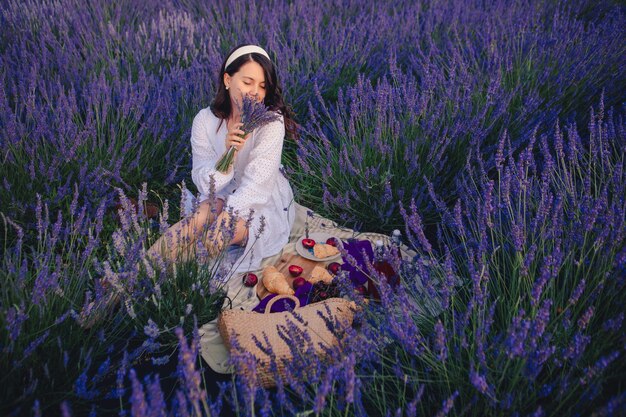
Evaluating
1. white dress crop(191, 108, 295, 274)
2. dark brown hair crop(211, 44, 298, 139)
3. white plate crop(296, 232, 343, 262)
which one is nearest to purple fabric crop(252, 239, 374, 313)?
white plate crop(296, 232, 343, 262)

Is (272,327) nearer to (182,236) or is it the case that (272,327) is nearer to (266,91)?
(182,236)

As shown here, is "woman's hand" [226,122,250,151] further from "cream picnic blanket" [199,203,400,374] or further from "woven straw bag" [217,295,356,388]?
"woven straw bag" [217,295,356,388]

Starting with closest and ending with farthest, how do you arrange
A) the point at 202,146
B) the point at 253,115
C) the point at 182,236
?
the point at 182,236 < the point at 253,115 < the point at 202,146

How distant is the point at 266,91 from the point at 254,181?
1.66 ft

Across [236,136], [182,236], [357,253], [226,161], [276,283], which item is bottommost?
[276,283]

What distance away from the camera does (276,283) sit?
7.34 ft

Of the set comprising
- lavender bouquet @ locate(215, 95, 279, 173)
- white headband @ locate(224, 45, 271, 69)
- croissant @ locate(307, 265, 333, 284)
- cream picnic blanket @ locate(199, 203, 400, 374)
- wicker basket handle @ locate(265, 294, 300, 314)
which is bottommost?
cream picnic blanket @ locate(199, 203, 400, 374)

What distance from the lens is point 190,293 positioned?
74.7 inches

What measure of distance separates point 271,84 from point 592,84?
7.57ft

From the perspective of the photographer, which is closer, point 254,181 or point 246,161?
point 254,181

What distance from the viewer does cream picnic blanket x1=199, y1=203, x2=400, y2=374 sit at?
1914 millimetres

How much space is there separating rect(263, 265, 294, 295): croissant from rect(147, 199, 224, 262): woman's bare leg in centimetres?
38

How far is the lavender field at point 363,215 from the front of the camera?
4.23 feet

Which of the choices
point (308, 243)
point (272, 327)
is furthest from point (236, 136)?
point (272, 327)
